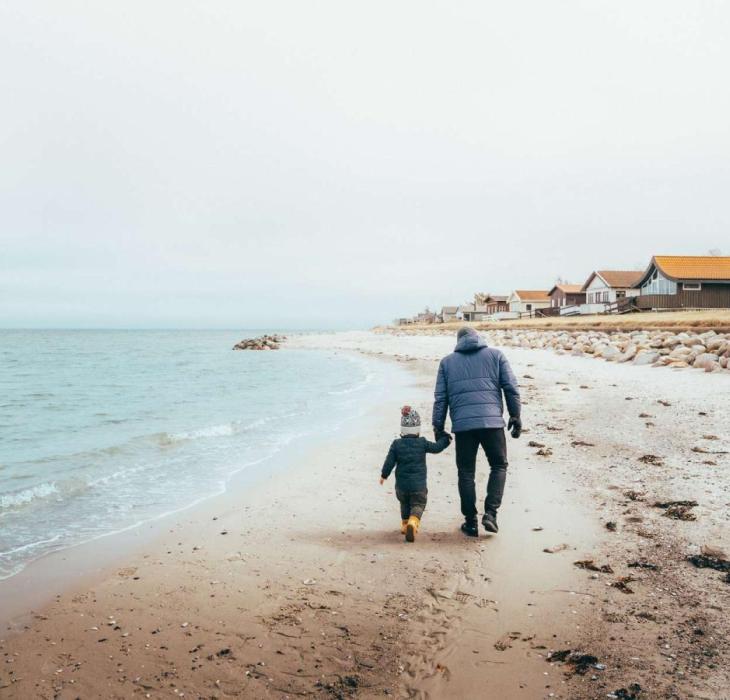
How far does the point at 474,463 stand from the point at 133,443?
9.45m

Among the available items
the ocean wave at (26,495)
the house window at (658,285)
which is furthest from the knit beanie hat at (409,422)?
the house window at (658,285)

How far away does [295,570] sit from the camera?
5273mm

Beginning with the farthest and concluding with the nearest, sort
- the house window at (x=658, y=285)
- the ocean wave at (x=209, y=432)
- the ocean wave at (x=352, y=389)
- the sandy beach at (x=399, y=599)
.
A: the house window at (x=658, y=285) → the ocean wave at (x=352, y=389) → the ocean wave at (x=209, y=432) → the sandy beach at (x=399, y=599)

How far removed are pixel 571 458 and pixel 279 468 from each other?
501 cm

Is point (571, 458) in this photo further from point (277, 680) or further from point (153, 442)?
point (153, 442)

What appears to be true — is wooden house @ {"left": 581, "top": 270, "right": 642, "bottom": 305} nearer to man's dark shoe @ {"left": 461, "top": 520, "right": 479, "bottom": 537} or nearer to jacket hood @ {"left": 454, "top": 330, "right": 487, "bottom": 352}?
jacket hood @ {"left": 454, "top": 330, "right": 487, "bottom": 352}

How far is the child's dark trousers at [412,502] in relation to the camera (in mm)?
5945

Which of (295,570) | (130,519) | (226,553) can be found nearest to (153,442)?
(130,519)

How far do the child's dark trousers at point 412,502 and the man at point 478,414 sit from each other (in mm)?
426

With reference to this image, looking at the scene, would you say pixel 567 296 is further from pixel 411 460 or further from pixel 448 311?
pixel 411 460

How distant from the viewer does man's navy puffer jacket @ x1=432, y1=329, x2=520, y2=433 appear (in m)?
5.88

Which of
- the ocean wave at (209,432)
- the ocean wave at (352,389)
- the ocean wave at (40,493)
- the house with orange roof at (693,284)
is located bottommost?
the ocean wave at (352,389)

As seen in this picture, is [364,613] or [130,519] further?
[130,519]

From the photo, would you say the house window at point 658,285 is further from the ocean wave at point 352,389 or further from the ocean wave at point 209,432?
the ocean wave at point 209,432
